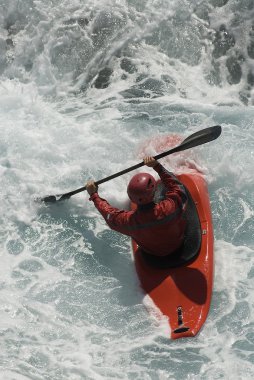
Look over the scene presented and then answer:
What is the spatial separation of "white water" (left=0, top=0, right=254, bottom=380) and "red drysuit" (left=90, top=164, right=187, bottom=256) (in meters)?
0.72

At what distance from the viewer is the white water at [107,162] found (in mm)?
5250

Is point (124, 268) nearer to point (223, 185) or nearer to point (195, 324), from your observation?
point (195, 324)

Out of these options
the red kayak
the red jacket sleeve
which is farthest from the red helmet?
the red kayak

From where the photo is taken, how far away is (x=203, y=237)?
18.9 feet

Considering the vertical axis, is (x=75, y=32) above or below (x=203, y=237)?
above

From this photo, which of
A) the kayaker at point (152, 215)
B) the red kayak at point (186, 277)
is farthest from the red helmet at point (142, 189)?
the red kayak at point (186, 277)

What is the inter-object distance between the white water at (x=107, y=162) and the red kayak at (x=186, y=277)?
153 mm

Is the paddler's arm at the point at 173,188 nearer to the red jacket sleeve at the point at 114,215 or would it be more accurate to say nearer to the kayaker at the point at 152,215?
the kayaker at the point at 152,215

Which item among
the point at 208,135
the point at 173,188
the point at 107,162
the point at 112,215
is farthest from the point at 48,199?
the point at 208,135

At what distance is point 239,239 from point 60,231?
2130mm

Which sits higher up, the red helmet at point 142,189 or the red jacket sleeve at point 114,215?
the red helmet at point 142,189

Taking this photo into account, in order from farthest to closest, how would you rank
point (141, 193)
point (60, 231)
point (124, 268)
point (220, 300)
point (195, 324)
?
point (60, 231)
point (124, 268)
point (220, 300)
point (195, 324)
point (141, 193)

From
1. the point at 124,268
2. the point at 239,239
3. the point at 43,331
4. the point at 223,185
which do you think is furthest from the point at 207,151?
the point at 43,331

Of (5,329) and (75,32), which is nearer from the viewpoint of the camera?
(5,329)
